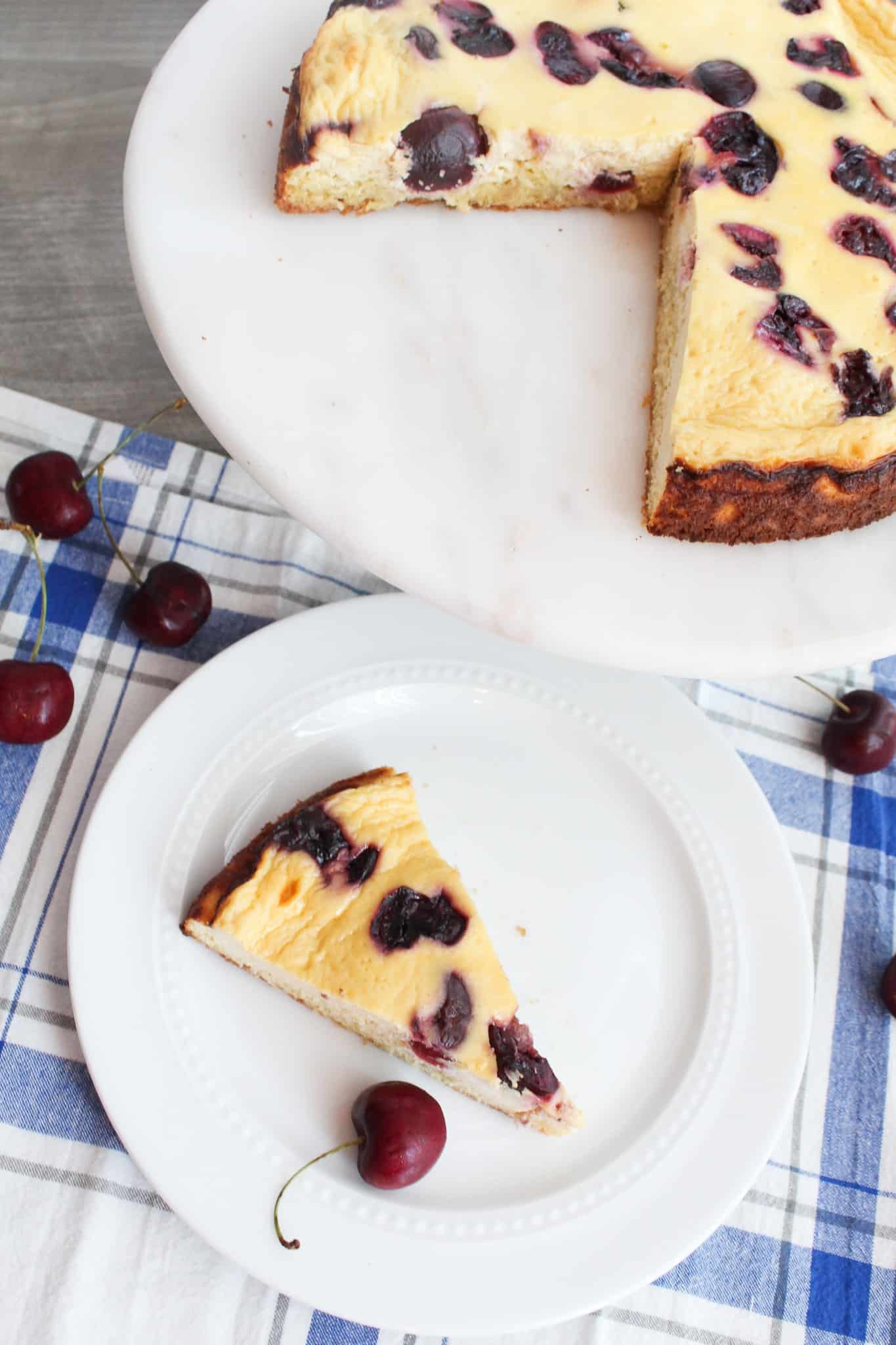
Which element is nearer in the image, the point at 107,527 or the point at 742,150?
the point at 742,150

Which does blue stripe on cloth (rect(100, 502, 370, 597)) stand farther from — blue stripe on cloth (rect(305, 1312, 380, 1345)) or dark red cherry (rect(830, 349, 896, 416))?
blue stripe on cloth (rect(305, 1312, 380, 1345))

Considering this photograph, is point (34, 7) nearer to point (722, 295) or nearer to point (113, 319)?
point (113, 319)

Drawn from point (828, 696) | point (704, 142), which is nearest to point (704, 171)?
point (704, 142)

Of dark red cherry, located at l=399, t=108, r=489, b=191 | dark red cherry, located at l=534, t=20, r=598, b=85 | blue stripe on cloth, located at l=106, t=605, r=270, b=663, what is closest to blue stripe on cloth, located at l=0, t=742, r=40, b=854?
blue stripe on cloth, located at l=106, t=605, r=270, b=663

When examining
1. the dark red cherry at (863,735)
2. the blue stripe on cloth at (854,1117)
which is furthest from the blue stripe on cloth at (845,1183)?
the dark red cherry at (863,735)

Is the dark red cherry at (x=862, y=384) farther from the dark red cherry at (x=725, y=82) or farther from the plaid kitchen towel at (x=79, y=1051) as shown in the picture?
the plaid kitchen towel at (x=79, y=1051)

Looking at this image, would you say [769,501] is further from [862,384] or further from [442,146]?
[442,146]
